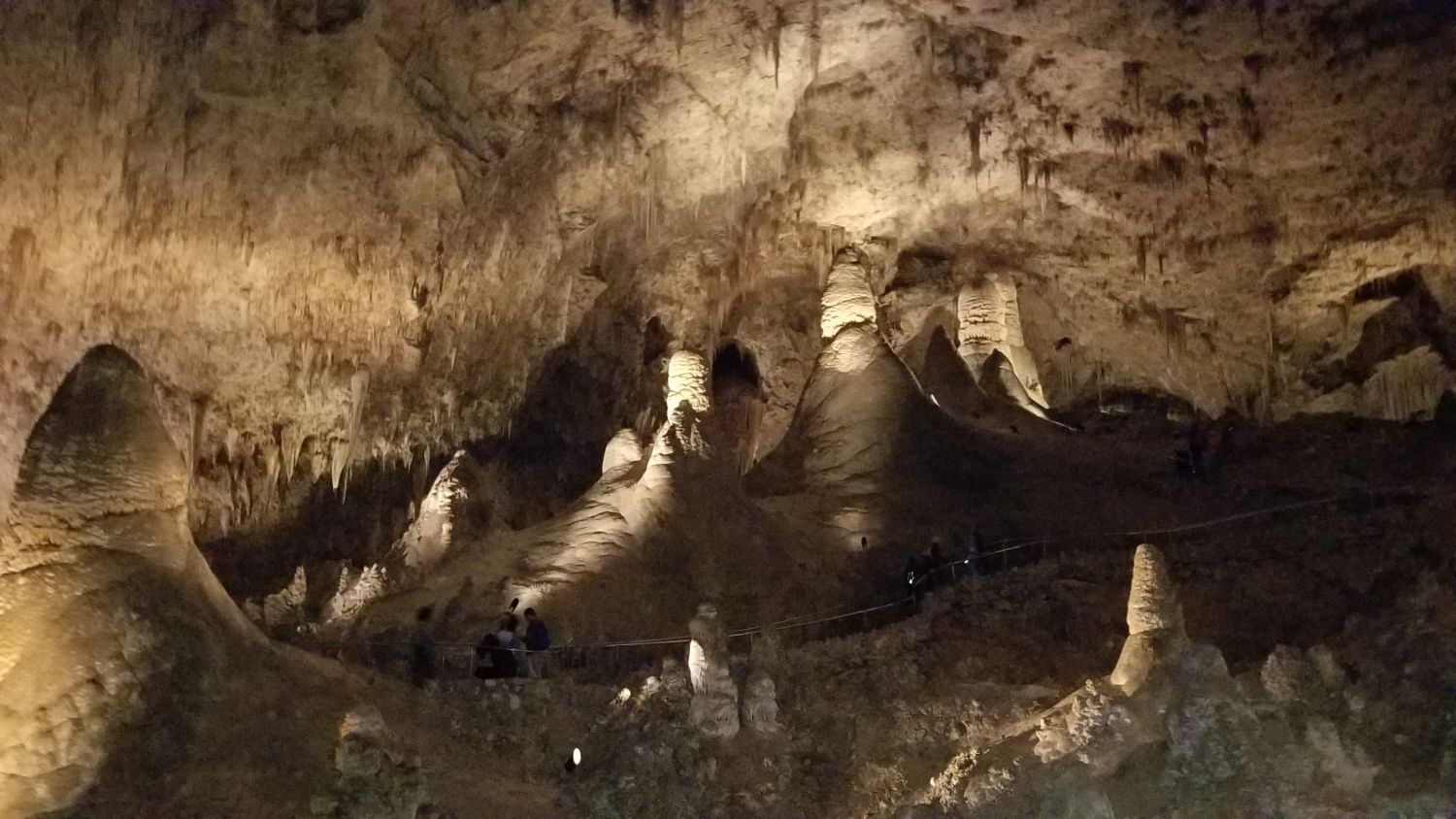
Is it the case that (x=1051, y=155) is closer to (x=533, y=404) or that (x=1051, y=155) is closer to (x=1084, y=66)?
(x=1084, y=66)

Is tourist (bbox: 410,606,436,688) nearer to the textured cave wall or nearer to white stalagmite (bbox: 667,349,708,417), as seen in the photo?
white stalagmite (bbox: 667,349,708,417)

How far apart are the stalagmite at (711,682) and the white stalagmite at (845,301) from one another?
12243 mm

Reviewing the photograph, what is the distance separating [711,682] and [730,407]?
44.7ft

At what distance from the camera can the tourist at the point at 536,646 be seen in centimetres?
1670

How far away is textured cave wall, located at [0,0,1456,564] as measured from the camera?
78.6 ft

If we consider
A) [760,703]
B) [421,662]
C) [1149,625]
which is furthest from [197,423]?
[1149,625]

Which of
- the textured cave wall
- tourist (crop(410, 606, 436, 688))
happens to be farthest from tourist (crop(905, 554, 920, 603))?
the textured cave wall

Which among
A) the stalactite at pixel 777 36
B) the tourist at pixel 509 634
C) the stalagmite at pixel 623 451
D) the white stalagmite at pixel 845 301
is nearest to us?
the tourist at pixel 509 634

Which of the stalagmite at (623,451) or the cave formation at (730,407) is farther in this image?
the stalagmite at (623,451)

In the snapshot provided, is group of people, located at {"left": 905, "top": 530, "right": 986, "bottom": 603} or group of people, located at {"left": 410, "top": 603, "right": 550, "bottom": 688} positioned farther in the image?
group of people, located at {"left": 905, "top": 530, "right": 986, "bottom": 603}

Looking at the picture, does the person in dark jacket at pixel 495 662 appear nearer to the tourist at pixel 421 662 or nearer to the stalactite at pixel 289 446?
the tourist at pixel 421 662

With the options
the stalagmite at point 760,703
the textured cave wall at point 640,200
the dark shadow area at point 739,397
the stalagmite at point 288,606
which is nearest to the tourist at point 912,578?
the stalagmite at point 760,703

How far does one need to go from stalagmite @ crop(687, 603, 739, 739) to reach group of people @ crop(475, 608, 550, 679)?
2.61 m

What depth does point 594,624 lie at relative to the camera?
61.4 ft
